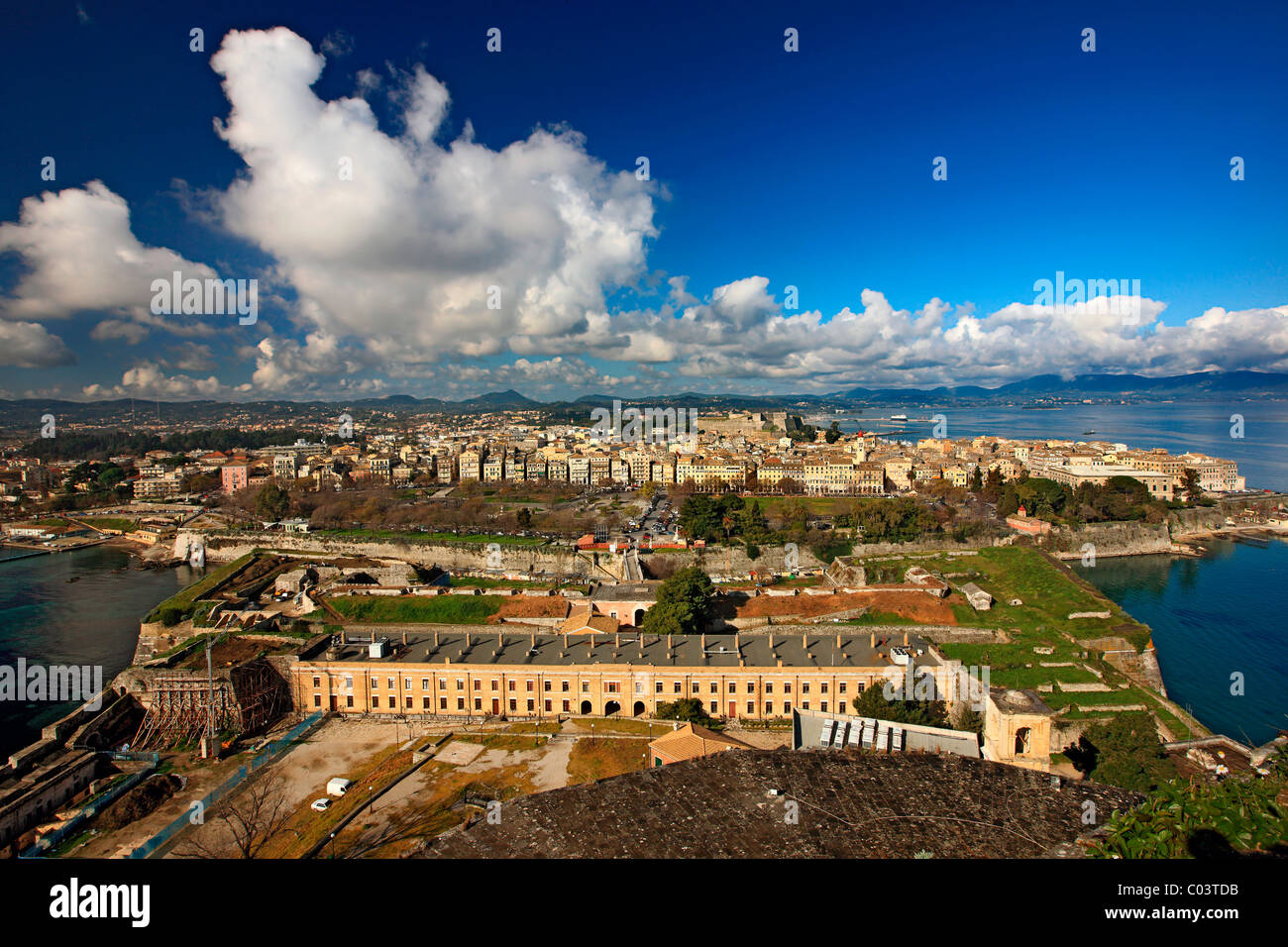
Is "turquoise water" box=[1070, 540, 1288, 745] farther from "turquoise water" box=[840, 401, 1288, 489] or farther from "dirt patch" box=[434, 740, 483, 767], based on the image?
"turquoise water" box=[840, 401, 1288, 489]

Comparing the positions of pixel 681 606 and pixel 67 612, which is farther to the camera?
pixel 67 612

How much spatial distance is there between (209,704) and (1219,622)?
3416cm

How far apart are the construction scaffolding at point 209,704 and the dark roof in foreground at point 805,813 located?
46.1ft

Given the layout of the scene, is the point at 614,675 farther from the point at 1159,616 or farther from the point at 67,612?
the point at 67,612

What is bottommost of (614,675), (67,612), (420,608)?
(67,612)

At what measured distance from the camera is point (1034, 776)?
21.3ft

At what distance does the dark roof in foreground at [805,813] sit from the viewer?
5590 millimetres

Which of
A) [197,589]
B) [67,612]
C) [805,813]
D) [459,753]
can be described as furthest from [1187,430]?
[67,612]

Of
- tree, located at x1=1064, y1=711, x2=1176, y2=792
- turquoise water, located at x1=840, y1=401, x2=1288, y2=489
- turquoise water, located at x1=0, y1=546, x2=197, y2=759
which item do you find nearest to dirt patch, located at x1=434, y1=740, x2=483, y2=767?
turquoise water, located at x1=0, y1=546, x2=197, y2=759

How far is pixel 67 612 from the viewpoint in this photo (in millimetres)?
28297

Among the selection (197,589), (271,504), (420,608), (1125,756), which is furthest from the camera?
(271,504)

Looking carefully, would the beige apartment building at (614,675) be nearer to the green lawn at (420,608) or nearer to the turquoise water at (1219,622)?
the green lawn at (420,608)
